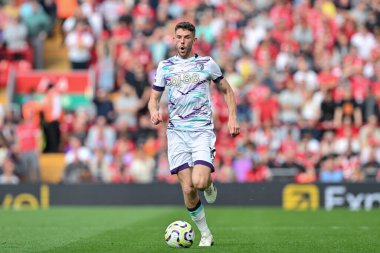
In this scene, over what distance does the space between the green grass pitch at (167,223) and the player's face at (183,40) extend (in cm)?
228

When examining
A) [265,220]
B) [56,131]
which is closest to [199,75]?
[265,220]

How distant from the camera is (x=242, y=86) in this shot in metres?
25.7

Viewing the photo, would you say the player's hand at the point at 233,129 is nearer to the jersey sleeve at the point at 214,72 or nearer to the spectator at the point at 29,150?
the jersey sleeve at the point at 214,72

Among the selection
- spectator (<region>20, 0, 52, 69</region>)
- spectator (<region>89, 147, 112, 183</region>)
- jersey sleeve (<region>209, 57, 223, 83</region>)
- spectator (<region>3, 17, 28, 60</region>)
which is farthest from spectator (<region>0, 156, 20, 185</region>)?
jersey sleeve (<region>209, 57, 223, 83</region>)

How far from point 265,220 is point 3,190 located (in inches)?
315

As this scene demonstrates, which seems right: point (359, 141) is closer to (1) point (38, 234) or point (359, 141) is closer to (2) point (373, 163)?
(2) point (373, 163)

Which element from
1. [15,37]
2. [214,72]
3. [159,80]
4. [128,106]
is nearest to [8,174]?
A: [128,106]

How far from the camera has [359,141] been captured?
24016 mm

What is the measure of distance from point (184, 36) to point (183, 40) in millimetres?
59

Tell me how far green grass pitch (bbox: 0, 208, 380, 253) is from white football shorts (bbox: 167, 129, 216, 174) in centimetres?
99

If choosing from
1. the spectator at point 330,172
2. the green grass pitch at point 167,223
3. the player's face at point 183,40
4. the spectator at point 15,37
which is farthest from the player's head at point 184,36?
the spectator at point 15,37

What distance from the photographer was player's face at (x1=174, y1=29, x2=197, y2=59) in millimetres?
11633

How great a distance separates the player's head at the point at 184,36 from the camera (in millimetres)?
11625

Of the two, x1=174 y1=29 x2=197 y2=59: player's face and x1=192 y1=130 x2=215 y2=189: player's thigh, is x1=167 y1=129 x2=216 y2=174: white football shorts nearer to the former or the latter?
x1=192 y1=130 x2=215 y2=189: player's thigh
